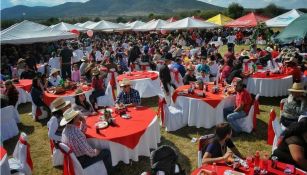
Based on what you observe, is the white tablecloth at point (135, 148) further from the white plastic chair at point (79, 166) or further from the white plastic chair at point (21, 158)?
the white plastic chair at point (21, 158)

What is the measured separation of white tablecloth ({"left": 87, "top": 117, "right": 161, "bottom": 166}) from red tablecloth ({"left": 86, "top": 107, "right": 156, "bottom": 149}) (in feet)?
0.38

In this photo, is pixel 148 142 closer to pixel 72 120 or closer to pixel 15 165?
pixel 72 120

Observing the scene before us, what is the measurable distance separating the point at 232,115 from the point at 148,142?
245cm

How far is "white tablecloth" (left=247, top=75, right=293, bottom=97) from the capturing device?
9981mm

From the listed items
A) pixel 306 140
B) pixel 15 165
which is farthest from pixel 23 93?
pixel 306 140

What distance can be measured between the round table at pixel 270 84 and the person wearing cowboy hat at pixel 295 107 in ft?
10.9

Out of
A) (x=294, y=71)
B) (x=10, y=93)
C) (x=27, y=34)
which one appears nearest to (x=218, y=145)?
(x=294, y=71)

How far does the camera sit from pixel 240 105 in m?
7.33

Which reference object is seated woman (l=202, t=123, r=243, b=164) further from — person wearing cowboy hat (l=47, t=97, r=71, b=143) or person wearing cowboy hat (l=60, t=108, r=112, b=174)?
person wearing cowboy hat (l=47, t=97, r=71, b=143)

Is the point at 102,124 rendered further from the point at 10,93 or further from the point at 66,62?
the point at 66,62

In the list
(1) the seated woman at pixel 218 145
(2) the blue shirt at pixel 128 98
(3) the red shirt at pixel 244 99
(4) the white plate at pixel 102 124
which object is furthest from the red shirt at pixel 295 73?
(4) the white plate at pixel 102 124

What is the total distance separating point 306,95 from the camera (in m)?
6.97

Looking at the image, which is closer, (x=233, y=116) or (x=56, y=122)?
(x=56, y=122)

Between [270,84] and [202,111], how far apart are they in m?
3.45
